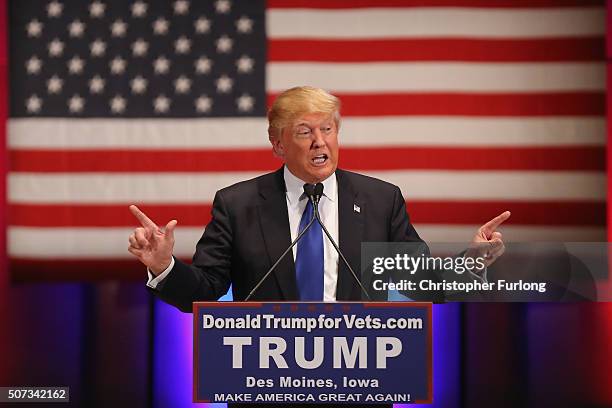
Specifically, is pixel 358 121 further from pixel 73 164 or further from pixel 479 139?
pixel 73 164

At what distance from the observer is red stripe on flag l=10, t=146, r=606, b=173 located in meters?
4.05

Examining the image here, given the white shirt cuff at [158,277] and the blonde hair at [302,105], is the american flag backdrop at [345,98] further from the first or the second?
the white shirt cuff at [158,277]

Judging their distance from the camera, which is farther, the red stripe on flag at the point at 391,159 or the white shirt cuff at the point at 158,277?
the red stripe on flag at the point at 391,159

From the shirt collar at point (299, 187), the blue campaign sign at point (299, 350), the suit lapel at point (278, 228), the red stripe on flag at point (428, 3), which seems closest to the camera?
the blue campaign sign at point (299, 350)

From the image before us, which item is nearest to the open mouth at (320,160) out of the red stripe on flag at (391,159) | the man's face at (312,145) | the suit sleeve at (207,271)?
the man's face at (312,145)

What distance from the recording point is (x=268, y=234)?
1734 mm

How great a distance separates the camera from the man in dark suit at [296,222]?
1690 millimetres

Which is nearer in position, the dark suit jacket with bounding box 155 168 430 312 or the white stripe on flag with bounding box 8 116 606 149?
the dark suit jacket with bounding box 155 168 430 312

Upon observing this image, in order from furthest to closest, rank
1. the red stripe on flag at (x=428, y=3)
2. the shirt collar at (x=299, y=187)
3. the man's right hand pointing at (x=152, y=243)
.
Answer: the red stripe on flag at (x=428, y=3) < the shirt collar at (x=299, y=187) < the man's right hand pointing at (x=152, y=243)

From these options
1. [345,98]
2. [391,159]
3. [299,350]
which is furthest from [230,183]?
[299,350]

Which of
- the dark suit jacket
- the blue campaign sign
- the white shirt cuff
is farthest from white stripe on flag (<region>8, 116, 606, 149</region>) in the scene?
the blue campaign sign

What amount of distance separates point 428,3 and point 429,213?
1.05 m

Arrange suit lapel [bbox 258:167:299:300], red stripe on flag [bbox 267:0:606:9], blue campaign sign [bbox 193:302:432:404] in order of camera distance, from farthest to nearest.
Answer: red stripe on flag [bbox 267:0:606:9] < suit lapel [bbox 258:167:299:300] < blue campaign sign [bbox 193:302:432:404]

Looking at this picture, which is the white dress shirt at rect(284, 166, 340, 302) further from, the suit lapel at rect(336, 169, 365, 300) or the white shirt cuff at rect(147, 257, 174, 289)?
the white shirt cuff at rect(147, 257, 174, 289)
